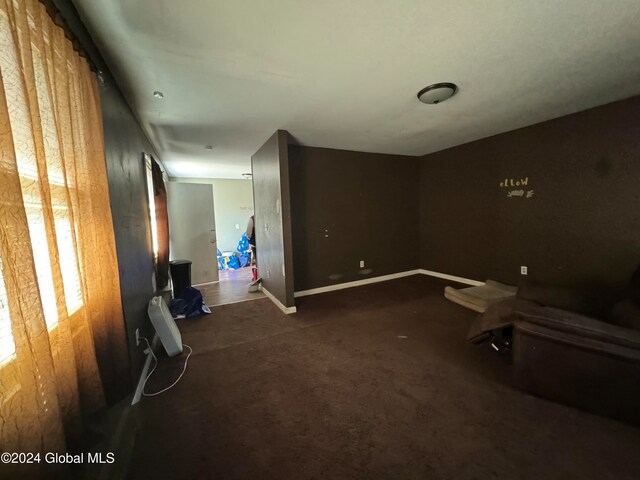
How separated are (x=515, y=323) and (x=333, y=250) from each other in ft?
8.88

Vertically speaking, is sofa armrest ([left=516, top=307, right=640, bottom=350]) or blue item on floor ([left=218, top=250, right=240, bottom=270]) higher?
sofa armrest ([left=516, top=307, right=640, bottom=350])

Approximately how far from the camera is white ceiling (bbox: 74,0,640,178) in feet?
4.11

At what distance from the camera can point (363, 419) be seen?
148cm

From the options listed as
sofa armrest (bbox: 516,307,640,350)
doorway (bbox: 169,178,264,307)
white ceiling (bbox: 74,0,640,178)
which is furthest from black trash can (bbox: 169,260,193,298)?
sofa armrest (bbox: 516,307,640,350)

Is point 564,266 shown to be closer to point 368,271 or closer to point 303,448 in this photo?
point 368,271

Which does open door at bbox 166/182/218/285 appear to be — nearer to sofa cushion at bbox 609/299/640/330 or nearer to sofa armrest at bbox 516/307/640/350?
sofa armrest at bbox 516/307/640/350

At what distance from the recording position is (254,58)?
1596mm

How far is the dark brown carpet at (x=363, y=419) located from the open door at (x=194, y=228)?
2.46m

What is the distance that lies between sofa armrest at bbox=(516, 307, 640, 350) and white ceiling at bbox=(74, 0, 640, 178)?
179cm

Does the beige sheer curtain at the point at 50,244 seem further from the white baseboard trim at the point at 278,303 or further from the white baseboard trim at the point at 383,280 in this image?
the white baseboard trim at the point at 383,280

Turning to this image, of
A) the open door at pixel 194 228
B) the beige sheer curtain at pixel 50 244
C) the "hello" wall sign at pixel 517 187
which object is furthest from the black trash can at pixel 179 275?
the "hello" wall sign at pixel 517 187

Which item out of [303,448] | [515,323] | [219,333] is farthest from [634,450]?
[219,333]

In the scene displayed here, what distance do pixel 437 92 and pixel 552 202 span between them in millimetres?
2379

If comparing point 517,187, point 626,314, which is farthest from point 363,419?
point 517,187
